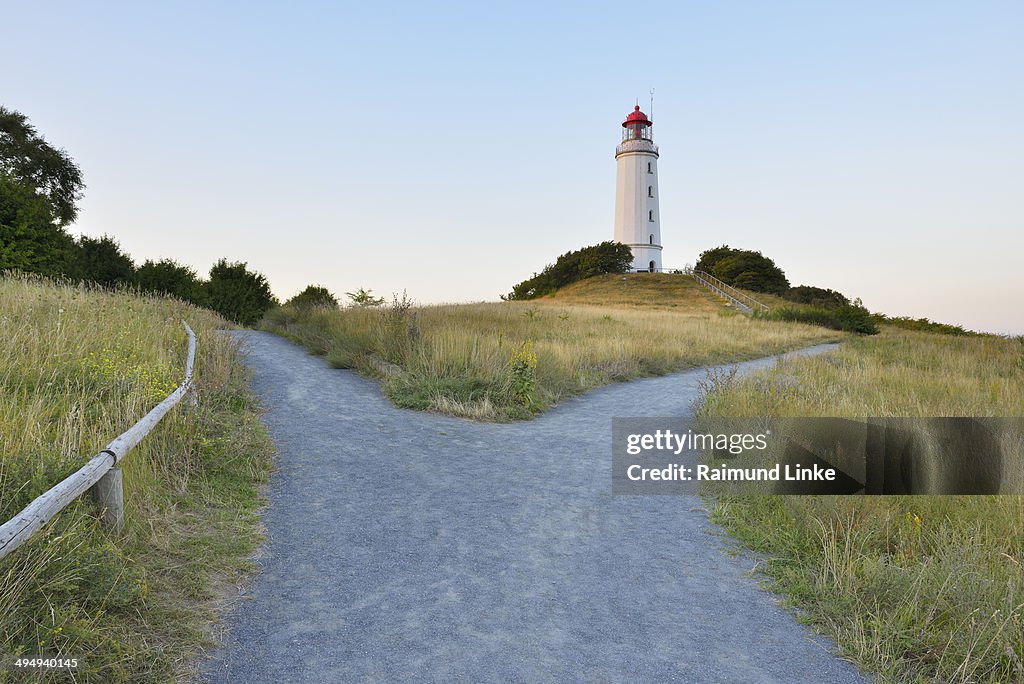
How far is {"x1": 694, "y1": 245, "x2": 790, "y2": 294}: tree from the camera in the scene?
174ft

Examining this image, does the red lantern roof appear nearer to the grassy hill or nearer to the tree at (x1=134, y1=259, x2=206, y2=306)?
the grassy hill

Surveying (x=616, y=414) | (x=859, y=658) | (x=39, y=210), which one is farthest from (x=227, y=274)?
(x=859, y=658)

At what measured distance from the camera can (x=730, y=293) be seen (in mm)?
49125

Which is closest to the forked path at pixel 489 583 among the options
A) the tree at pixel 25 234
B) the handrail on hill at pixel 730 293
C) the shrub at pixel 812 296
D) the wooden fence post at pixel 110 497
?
the wooden fence post at pixel 110 497

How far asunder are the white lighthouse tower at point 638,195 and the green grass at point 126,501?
5064 cm

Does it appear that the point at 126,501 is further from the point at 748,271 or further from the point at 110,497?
the point at 748,271

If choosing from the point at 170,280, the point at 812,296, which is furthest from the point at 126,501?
the point at 812,296

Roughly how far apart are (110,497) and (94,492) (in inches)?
4.6

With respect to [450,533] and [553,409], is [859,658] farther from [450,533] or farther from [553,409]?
[553,409]

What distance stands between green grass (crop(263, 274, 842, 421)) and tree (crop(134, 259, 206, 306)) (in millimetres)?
7875

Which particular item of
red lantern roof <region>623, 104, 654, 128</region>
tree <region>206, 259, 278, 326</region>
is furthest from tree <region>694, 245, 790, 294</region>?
tree <region>206, 259, 278, 326</region>

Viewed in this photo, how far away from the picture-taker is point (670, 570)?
4449 mm

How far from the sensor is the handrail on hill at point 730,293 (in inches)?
1694

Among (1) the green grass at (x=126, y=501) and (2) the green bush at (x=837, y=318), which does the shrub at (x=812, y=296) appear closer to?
(2) the green bush at (x=837, y=318)
